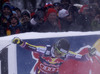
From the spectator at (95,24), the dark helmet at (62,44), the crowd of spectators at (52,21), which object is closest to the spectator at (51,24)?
the crowd of spectators at (52,21)

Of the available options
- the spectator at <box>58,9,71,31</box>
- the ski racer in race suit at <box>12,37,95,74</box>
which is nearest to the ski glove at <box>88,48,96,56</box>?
the ski racer in race suit at <box>12,37,95,74</box>

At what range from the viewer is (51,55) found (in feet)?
9.80

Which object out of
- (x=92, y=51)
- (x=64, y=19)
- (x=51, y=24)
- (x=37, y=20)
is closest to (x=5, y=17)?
(x=37, y=20)

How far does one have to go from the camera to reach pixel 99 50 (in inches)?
134

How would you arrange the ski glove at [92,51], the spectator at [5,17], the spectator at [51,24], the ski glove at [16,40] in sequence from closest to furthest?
1. the ski glove at [16,40]
2. the ski glove at [92,51]
3. the spectator at [51,24]
4. the spectator at [5,17]

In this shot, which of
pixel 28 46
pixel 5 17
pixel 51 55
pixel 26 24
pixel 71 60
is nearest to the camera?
pixel 28 46

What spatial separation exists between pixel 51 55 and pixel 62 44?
276 millimetres

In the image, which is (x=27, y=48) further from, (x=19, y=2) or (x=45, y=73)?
(x=19, y=2)

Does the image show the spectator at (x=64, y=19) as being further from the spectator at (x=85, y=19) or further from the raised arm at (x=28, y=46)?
the raised arm at (x=28, y=46)

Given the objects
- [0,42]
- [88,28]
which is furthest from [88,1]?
[0,42]

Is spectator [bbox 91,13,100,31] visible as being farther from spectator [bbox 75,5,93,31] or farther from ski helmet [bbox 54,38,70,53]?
ski helmet [bbox 54,38,70,53]

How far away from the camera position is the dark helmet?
282 cm

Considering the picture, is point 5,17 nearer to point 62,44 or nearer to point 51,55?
point 51,55

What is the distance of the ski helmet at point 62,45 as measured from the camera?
111 inches
